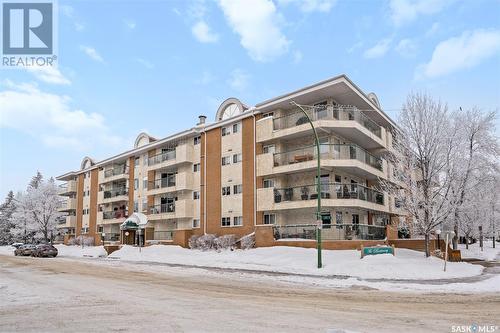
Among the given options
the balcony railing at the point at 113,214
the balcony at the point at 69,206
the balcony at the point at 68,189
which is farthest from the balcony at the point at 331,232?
the balcony at the point at 68,189

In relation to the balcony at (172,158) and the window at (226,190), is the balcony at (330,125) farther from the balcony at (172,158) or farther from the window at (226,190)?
the balcony at (172,158)

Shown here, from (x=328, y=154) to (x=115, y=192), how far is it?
1333 inches

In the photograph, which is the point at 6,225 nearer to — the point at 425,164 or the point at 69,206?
the point at 69,206

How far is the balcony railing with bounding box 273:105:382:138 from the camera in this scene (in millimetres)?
31314

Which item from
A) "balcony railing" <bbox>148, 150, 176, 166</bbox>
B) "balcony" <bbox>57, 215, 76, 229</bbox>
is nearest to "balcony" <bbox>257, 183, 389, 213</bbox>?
"balcony railing" <bbox>148, 150, 176, 166</bbox>

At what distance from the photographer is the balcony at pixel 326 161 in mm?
30562

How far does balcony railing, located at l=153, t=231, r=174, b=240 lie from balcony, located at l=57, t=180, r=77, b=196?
93.0ft

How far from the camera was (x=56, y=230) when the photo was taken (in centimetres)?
7344

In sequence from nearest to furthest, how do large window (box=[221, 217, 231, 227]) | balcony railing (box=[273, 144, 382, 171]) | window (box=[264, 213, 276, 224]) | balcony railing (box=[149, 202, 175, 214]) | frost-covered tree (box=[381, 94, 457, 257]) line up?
1. frost-covered tree (box=[381, 94, 457, 257])
2. balcony railing (box=[273, 144, 382, 171])
3. window (box=[264, 213, 276, 224])
4. large window (box=[221, 217, 231, 227])
5. balcony railing (box=[149, 202, 175, 214])

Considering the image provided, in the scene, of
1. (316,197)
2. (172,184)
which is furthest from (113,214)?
(316,197)

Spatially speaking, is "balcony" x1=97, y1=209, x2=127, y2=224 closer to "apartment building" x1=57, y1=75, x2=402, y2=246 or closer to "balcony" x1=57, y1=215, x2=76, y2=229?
"apartment building" x1=57, y1=75, x2=402, y2=246

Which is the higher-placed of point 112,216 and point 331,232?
point 112,216

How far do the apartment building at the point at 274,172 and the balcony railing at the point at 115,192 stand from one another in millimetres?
2972

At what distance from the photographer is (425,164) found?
27391 mm
